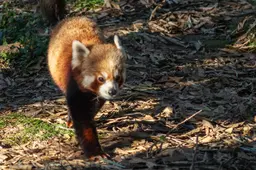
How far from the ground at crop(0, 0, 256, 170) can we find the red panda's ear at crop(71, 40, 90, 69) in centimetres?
85

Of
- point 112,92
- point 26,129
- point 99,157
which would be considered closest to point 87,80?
point 112,92

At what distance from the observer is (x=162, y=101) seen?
6449 mm

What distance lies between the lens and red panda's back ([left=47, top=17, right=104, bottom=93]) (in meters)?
5.63

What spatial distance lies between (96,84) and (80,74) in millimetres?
233

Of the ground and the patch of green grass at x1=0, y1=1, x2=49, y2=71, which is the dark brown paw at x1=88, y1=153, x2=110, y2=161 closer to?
the ground

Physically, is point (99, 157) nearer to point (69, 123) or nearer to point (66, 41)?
point (69, 123)

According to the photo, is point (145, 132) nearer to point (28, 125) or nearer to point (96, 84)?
point (96, 84)

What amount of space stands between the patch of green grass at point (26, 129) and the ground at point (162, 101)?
11 millimetres

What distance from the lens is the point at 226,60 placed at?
782 centimetres

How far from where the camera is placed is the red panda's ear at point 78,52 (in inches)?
203

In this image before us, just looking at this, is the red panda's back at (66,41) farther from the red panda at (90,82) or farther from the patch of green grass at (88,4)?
the patch of green grass at (88,4)

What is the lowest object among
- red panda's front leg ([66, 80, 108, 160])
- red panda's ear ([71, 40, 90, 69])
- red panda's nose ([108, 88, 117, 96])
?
red panda's front leg ([66, 80, 108, 160])

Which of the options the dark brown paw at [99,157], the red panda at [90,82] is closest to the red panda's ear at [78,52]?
the red panda at [90,82]

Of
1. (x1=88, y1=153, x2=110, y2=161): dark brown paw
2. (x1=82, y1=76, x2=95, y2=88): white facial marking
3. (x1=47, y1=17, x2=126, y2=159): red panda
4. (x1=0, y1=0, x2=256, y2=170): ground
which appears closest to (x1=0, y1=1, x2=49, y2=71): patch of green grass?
(x1=0, y1=0, x2=256, y2=170): ground
